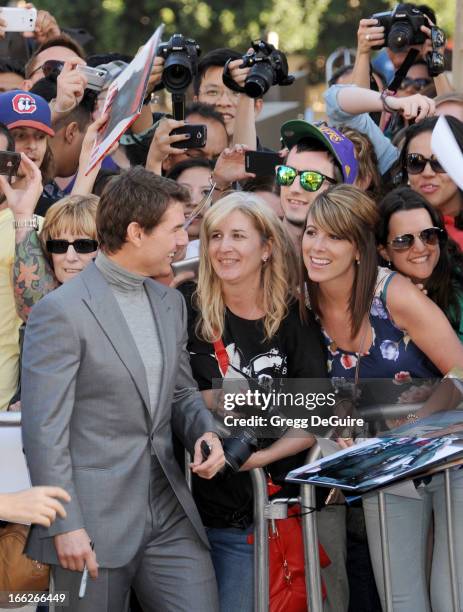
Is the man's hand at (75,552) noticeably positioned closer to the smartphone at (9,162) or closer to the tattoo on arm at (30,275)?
the tattoo on arm at (30,275)

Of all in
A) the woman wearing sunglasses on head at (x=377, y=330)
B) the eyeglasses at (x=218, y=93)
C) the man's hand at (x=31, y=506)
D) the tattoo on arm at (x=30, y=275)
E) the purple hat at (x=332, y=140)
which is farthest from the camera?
the eyeglasses at (x=218, y=93)

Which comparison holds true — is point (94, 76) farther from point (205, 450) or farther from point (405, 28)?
point (205, 450)

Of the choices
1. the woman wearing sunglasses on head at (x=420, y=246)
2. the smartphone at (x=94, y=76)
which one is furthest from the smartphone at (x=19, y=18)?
the woman wearing sunglasses on head at (x=420, y=246)

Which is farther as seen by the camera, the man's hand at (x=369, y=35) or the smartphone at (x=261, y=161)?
the man's hand at (x=369, y=35)

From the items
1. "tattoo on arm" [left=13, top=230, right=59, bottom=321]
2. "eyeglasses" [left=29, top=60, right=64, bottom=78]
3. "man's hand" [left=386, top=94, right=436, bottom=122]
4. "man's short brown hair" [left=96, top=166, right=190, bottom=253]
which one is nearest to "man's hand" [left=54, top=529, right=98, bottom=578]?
"man's short brown hair" [left=96, top=166, right=190, bottom=253]

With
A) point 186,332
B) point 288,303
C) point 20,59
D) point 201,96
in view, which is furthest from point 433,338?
point 20,59

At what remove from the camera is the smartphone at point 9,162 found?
5012 mm

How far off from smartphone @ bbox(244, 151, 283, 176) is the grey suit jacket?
156cm

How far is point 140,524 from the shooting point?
418 centimetres

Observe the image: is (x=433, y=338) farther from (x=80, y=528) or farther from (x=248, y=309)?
(x=80, y=528)

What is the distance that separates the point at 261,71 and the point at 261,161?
0.50 meters

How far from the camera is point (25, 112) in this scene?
18.5ft

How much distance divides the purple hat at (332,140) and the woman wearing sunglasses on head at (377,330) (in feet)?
1.62

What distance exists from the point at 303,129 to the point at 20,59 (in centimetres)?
375
